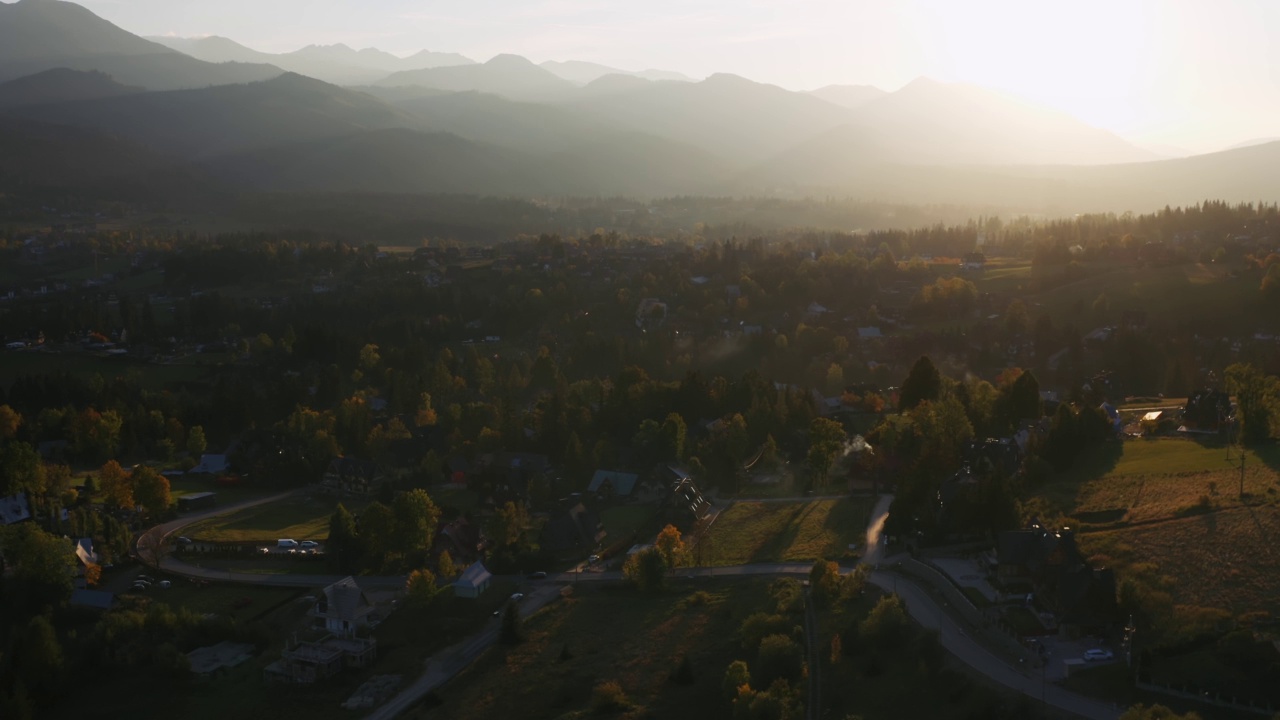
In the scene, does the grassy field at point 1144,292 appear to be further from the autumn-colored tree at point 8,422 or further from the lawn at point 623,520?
the autumn-colored tree at point 8,422

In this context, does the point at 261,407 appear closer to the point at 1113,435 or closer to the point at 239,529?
the point at 239,529

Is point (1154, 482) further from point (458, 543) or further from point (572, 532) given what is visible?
point (458, 543)

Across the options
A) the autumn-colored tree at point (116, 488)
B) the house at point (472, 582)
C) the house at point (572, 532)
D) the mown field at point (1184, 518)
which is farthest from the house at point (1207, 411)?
the autumn-colored tree at point (116, 488)

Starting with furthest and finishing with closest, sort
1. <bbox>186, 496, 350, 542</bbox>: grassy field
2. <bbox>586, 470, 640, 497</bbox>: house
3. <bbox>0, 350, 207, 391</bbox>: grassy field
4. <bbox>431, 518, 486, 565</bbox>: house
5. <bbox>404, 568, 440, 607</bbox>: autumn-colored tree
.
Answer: <bbox>0, 350, 207, 391</bbox>: grassy field → <bbox>586, 470, 640, 497</bbox>: house → <bbox>186, 496, 350, 542</bbox>: grassy field → <bbox>431, 518, 486, 565</bbox>: house → <bbox>404, 568, 440, 607</bbox>: autumn-colored tree

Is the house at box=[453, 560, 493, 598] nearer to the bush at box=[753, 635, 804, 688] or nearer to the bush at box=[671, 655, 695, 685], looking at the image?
the bush at box=[671, 655, 695, 685]

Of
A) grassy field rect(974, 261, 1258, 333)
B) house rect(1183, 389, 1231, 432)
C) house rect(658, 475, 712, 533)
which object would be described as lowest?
house rect(658, 475, 712, 533)

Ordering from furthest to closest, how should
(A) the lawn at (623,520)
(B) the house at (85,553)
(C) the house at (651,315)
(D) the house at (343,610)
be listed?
1. (C) the house at (651,315)
2. (A) the lawn at (623,520)
3. (B) the house at (85,553)
4. (D) the house at (343,610)

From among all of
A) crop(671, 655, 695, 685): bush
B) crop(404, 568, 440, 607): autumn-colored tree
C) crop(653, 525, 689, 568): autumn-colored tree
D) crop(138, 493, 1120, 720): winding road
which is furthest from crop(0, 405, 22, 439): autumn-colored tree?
crop(671, 655, 695, 685): bush

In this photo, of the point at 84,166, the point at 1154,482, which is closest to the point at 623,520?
the point at 1154,482
